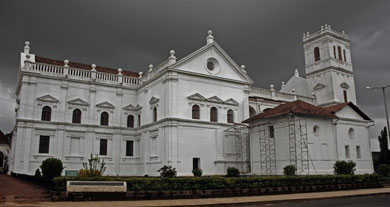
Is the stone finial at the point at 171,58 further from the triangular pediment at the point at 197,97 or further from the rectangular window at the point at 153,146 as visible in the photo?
the rectangular window at the point at 153,146

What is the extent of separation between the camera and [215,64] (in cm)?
3819

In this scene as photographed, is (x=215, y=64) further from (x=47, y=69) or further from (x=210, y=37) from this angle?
(x=47, y=69)

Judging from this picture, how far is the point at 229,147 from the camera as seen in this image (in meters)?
36.6

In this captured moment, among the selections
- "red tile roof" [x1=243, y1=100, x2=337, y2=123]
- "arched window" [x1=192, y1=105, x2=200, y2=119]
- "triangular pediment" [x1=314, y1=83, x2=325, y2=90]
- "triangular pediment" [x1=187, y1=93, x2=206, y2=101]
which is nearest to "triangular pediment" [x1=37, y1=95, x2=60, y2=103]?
"triangular pediment" [x1=187, y1=93, x2=206, y2=101]

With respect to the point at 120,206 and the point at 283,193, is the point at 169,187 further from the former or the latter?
the point at 283,193

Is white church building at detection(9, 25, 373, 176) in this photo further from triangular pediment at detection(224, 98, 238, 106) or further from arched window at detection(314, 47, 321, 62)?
arched window at detection(314, 47, 321, 62)

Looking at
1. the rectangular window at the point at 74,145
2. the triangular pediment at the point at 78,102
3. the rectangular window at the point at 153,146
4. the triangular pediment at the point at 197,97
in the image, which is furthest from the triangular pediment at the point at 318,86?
the rectangular window at the point at 74,145

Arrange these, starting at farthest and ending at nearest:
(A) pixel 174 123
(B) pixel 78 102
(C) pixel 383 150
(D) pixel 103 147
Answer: (C) pixel 383 150
(D) pixel 103 147
(B) pixel 78 102
(A) pixel 174 123

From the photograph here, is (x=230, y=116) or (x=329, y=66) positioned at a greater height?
(x=329, y=66)

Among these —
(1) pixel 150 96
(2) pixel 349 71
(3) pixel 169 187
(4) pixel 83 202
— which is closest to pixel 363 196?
(3) pixel 169 187

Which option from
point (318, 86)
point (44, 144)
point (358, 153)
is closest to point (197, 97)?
point (44, 144)

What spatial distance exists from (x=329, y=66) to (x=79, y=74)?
33625 millimetres

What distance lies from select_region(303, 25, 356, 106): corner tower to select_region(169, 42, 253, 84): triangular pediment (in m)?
14.7

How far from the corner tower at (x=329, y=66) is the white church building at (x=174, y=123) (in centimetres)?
1192
